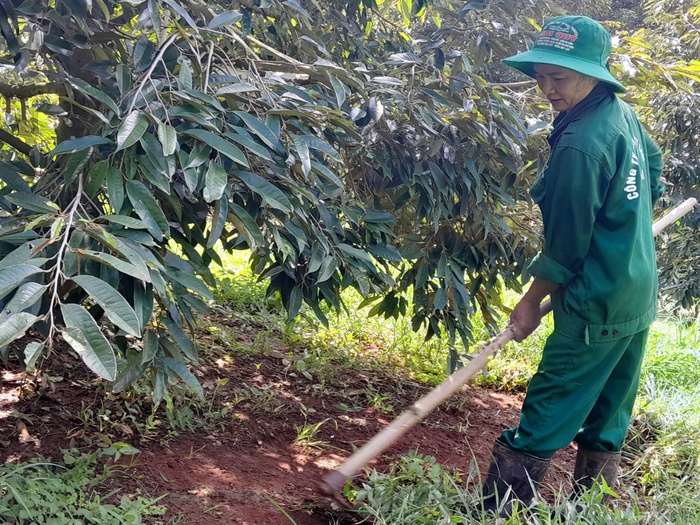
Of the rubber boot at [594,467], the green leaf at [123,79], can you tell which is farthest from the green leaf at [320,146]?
the rubber boot at [594,467]

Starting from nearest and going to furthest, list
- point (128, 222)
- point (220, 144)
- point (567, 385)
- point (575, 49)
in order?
point (128, 222), point (220, 144), point (575, 49), point (567, 385)

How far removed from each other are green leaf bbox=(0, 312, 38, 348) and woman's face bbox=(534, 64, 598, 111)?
1794 mm

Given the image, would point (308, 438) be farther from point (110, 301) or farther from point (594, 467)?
point (110, 301)

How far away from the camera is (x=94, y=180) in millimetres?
1672

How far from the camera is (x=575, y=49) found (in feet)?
7.27

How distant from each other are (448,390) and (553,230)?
25.4 inches

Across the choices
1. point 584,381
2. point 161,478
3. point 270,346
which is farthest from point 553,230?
point 270,346

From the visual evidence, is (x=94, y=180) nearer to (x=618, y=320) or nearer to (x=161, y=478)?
(x=161, y=478)

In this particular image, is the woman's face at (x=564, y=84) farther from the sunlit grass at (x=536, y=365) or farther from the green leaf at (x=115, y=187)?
the green leaf at (x=115, y=187)

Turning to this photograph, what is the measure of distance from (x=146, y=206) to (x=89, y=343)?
468 millimetres

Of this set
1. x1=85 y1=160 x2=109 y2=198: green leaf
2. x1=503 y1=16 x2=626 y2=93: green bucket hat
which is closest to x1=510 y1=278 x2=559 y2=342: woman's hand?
x1=503 y1=16 x2=626 y2=93: green bucket hat

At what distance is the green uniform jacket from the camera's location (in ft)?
7.15

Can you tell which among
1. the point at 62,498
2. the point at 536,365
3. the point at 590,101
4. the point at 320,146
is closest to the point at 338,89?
the point at 320,146

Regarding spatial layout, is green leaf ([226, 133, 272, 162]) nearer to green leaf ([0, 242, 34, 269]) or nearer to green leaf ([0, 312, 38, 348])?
green leaf ([0, 242, 34, 269])
